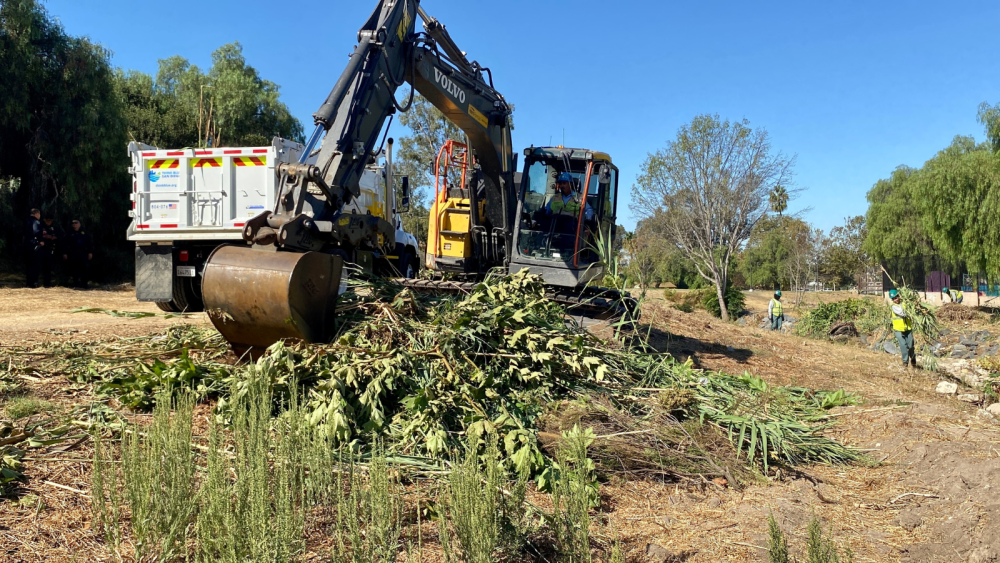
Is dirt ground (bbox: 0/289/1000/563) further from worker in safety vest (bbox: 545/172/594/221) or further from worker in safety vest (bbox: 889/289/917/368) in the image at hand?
worker in safety vest (bbox: 889/289/917/368)

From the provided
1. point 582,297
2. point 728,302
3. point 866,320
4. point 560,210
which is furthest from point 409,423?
point 728,302

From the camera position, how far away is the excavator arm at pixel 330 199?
4918 mm

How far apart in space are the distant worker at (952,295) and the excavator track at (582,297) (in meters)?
25.4

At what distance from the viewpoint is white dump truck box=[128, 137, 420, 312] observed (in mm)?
9445

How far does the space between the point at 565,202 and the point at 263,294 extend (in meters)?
5.60

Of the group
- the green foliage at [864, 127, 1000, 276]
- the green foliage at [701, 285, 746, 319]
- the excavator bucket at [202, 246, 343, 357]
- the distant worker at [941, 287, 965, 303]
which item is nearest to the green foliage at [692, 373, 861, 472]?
the excavator bucket at [202, 246, 343, 357]

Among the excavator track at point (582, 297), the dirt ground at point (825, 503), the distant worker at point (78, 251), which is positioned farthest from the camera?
the distant worker at point (78, 251)

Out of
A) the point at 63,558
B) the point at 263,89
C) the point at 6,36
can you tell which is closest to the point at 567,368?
the point at 63,558

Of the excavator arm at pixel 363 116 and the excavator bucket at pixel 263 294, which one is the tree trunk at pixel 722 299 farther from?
the excavator bucket at pixel 263 294

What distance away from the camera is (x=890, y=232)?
3878 centimetres

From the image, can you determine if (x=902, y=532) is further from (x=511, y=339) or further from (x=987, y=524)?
(x=511, y=339)

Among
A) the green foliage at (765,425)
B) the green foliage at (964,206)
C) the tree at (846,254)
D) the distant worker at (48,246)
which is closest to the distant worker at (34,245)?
the distant worker at (48,246)

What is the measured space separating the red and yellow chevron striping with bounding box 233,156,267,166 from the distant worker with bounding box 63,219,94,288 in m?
7.99

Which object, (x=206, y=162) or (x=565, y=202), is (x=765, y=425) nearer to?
(x=565, y=202)
